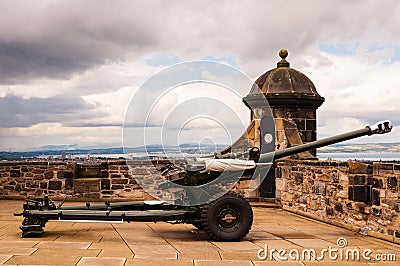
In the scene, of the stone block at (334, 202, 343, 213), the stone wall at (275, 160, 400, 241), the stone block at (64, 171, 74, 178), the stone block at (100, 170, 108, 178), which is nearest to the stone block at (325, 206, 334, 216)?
the stone wall at (275, 160, 400, 241)

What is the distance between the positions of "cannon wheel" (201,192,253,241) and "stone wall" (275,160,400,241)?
213 centimetres

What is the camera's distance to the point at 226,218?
749cm

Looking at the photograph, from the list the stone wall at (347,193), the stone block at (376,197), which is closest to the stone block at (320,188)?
the stone wall at (347,193)

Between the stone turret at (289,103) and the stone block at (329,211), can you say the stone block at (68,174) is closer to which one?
the stone turret at (289,103)

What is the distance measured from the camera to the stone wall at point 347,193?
777cm

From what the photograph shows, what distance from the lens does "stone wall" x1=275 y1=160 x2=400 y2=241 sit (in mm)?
7770

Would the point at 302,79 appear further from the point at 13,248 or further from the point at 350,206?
the point at 13,248

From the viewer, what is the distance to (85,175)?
1262 centimetres

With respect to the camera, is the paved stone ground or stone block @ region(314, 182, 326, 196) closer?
the paved stone ground

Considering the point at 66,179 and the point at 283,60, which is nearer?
the point at 66,179

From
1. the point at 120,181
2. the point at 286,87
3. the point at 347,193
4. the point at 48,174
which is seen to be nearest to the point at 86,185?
the point at 120,181

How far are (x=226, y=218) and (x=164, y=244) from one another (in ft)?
3.19

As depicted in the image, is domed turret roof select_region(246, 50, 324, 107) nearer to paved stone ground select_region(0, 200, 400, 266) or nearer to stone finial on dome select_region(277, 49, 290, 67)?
stone finial on dome select_region(277, 49, 290, 67)

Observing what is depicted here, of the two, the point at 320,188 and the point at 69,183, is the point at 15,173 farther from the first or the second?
the point at 320,188
